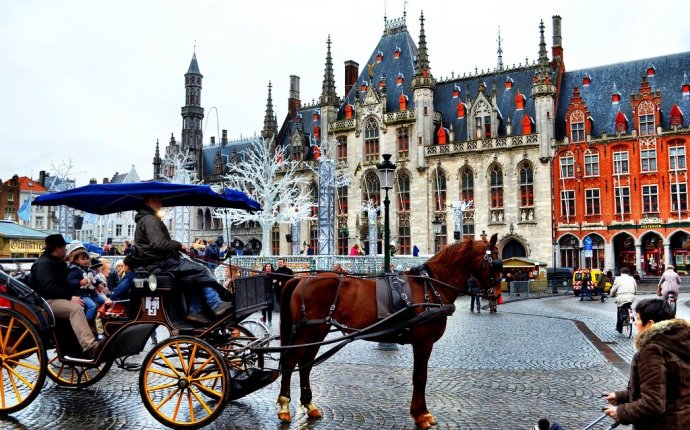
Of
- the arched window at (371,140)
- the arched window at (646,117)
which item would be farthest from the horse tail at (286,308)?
the arched window at (371,140)

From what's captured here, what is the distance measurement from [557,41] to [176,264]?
4164cm

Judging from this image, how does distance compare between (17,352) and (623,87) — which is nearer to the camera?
(17,352)

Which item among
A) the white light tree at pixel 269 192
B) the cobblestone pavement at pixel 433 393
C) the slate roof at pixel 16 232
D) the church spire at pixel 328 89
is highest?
the church spire at pixel 328 89

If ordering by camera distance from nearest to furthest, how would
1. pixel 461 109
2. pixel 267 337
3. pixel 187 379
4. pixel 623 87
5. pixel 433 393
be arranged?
1. pixel 187 379
2. pixel 267 337
3. pixel 433 393
4. pixel 623 87
5. pixel 461 109

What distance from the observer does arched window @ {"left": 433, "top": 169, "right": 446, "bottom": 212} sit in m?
42.2

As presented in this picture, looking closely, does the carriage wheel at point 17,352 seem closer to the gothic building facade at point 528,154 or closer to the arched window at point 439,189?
the gothic building facade at point 528,154

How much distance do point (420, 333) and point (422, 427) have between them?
0.95 metres

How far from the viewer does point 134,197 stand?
24.1 ft

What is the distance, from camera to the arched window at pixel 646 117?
3709 centimetres

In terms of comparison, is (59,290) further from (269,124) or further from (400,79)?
(269,124)

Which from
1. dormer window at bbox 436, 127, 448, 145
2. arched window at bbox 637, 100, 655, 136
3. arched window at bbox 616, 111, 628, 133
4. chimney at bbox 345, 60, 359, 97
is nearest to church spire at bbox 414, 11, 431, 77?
dormer window at bbox 436, 127, 448, 145

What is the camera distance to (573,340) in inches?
509

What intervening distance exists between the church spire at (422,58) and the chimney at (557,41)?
8.80m

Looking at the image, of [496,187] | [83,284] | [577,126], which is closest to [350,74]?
[496,187]
